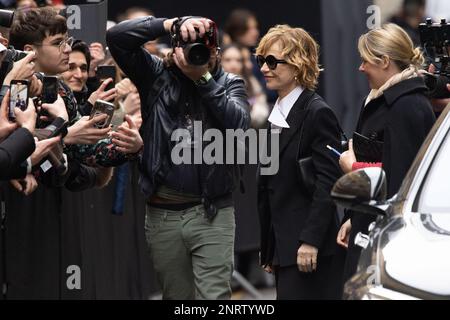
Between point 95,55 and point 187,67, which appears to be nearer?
point 187,67

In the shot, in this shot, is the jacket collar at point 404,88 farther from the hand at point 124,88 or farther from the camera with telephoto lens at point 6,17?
the hand at point 124,88

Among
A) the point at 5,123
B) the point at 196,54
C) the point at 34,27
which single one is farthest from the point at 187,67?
the point at 5,123

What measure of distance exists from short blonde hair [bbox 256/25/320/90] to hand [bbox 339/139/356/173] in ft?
1.89

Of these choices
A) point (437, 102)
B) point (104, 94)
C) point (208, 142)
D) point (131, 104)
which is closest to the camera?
point (208, 142)

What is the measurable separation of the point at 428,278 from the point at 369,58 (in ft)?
7.97

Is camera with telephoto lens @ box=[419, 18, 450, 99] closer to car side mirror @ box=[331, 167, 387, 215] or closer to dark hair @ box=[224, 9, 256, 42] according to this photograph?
car side mirror @ box=[331, 167, 387, 215]

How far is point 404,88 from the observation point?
24.3 feet

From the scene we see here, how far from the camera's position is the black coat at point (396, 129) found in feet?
23.7

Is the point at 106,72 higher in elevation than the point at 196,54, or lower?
lower

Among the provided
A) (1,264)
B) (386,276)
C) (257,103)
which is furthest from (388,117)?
(257,103)

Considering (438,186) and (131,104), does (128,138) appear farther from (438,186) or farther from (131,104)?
(438,186)

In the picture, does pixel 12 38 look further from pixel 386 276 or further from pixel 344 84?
pixel 344 84

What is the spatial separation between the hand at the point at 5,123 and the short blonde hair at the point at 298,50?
1.79 meters

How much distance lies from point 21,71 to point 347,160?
181cm
